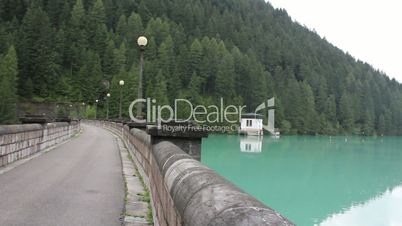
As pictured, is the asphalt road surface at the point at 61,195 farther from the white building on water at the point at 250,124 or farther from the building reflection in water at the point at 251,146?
the white building on water at the point at 250,124

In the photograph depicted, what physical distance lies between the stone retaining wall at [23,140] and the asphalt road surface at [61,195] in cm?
49

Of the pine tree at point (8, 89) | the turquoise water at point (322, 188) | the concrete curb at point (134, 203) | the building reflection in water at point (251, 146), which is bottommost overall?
the turquoise water at point (322, 188)

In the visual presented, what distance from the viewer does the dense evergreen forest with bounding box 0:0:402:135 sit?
105125mm

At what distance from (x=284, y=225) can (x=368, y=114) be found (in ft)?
558

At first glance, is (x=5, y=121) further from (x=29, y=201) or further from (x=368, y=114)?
(x=368, y=114)

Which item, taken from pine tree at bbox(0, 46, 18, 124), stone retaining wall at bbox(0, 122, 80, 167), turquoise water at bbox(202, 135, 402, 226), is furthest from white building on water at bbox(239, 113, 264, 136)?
stone retaining wall at bbox(0, 122, 80, 167)

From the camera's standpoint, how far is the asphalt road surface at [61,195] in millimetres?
6379

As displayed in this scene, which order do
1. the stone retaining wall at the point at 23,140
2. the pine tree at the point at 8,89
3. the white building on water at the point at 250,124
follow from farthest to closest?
the white building on water at the point at 250,124
the pine tree at the point at 8,89
the stone retaining wall at the point at 23,140

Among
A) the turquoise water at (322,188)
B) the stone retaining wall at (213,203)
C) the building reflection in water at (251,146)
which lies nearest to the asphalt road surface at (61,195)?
the stone retaining wall at (213,203)

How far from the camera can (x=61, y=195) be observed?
8.13m

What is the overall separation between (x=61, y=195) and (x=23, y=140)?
243 inches

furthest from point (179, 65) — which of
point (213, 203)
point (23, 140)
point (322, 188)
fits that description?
point (213, 203)

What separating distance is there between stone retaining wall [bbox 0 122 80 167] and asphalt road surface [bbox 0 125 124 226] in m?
0.49

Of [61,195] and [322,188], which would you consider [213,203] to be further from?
[322,188]
